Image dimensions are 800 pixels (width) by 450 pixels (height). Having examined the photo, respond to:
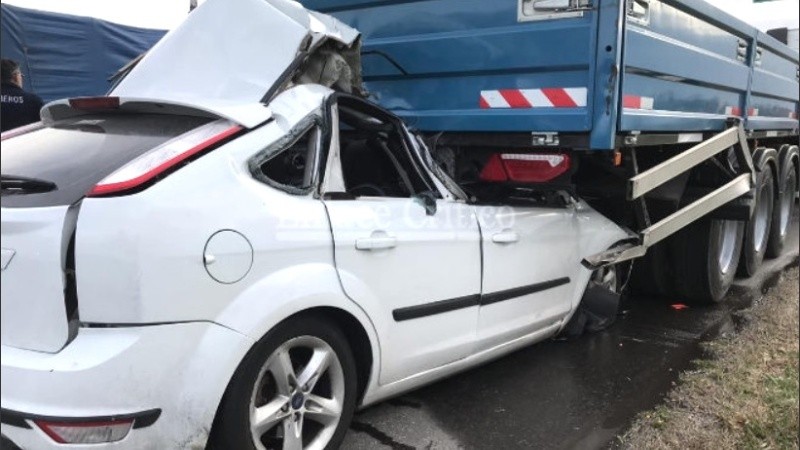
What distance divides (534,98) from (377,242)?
158 cm

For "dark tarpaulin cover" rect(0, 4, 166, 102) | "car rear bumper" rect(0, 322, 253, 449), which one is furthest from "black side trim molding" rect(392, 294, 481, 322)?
"dark tarpaulin cover" rect(0, 4, 166, 102)

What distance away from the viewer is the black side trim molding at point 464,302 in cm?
298

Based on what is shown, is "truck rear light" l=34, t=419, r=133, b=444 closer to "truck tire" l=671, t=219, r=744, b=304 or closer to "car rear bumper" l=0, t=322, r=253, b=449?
"car rear bumper" l=0, t=322, r=253, b=449

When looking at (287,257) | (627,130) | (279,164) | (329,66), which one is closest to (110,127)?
(279,164)

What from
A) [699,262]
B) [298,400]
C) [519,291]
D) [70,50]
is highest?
[70,50]

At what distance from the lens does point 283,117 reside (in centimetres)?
272

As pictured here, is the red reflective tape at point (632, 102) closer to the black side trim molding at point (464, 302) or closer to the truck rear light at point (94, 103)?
the black side trim molding at point (464, 302)

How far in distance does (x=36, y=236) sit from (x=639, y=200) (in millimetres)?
3636

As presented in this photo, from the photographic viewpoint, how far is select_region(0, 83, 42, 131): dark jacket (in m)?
4.88

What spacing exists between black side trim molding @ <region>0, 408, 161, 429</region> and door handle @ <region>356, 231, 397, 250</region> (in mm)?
996

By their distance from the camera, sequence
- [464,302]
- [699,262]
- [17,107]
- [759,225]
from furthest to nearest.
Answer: [759,225] < [699,262] < [17,107] < [464,302]

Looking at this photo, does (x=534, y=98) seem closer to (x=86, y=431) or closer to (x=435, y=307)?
(x=435, y=307)

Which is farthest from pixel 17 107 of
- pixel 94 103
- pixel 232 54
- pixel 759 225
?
Result: pixel 759 225

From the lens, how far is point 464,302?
327 centimetres
